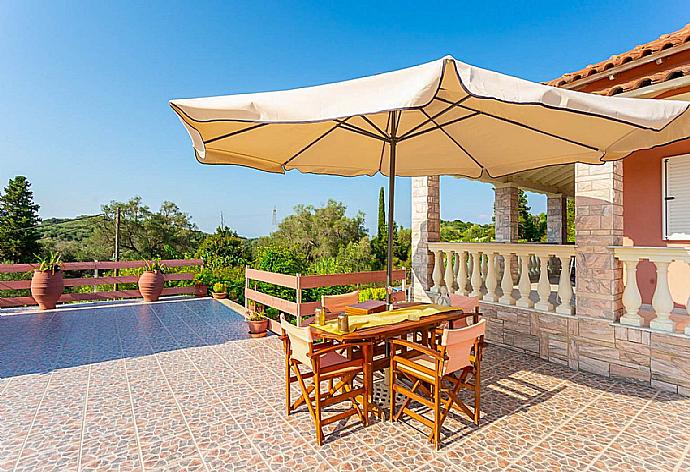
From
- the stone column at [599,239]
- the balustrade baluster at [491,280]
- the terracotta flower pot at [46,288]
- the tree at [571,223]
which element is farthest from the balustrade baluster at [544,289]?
the tree at [571,223]

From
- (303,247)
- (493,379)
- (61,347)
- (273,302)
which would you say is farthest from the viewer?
(303,247)

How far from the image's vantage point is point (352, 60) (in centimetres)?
1459

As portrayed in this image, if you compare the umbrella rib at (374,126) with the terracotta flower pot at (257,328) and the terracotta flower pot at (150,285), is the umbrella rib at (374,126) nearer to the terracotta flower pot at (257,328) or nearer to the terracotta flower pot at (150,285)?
the terracotta flower pot at (257,328)

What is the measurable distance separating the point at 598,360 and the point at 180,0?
1113 centimetres

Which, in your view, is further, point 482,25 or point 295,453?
point 482,25

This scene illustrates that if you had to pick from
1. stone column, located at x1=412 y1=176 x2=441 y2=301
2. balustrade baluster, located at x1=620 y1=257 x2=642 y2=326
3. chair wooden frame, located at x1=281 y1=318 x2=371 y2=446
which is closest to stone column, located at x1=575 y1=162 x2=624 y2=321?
balustrade baluster, located at x1=620 y1=257 x2=642 y2=326

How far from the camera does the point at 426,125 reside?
4008 mm

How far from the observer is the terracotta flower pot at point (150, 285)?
33.0 feet

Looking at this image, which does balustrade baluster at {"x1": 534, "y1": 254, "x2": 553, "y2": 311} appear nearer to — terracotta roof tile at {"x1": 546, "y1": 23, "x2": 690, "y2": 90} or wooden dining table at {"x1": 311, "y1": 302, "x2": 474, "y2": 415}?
wooden dining table at {"x1": 311, "y1": 302, "x2": 474, "y2": 415}

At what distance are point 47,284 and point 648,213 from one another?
12379mm

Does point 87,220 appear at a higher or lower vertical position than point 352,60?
lower

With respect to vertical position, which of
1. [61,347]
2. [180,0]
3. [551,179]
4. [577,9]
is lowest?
[61,347]

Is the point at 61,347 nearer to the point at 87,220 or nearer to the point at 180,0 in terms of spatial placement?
the point at 180,0

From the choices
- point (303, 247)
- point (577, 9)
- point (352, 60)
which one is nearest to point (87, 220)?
point (303, 247)
